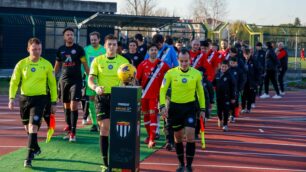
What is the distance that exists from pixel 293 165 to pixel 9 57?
21674 millimetres

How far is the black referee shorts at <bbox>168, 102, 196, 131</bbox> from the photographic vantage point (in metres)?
8.44

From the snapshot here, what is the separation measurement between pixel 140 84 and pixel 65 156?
2220 millimetres

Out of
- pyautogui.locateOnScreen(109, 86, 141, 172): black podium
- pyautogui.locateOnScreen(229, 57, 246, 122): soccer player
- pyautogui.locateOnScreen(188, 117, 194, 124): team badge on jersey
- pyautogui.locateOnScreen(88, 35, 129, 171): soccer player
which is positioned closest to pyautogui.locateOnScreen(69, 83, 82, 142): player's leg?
pyautogui.locateOnScreen(88, 35, 129, 171): soccer player

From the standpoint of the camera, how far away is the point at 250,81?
54.4 feet

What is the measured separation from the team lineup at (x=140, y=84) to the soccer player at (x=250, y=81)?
302mm

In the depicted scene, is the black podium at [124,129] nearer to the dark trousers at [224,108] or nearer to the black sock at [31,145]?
the black sock at [31,145]

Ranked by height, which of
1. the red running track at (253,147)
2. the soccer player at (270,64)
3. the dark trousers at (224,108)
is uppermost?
the soccer player at (270,64)

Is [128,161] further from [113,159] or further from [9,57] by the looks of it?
[9,57]

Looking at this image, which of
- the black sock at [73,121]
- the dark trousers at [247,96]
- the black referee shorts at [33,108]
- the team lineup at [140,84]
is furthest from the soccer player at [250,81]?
the black referee shorts at [33,108]

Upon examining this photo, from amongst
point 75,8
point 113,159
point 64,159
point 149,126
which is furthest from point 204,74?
point 75,8

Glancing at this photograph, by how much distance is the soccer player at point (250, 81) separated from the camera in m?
16.6

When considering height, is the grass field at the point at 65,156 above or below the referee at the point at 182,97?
below

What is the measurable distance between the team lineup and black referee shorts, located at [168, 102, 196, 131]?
0.05 ft

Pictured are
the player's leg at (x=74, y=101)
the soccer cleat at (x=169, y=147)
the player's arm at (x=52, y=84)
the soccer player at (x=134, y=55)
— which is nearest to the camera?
the player's arm at (x=52, y=84)
